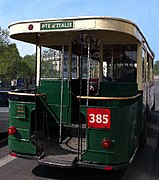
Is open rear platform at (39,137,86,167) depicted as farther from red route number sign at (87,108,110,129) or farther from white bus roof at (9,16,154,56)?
white bus roof at (9,16,154,56)

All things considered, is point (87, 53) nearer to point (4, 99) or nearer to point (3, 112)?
point (3, 112)

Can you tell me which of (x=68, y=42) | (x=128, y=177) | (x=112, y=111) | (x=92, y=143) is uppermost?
(x=68, y=42)

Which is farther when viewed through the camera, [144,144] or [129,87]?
[144,144]

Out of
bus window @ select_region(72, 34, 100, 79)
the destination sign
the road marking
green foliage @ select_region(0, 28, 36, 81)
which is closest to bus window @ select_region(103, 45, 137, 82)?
bus window @ select_region(72, 34, 100, 79)

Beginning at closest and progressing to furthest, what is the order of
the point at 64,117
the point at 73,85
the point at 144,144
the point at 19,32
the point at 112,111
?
the point at 112,111, the point at 19,32, the point at 64,117, the point at 73,85, the point at 144,144

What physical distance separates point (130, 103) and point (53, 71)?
1.92 m

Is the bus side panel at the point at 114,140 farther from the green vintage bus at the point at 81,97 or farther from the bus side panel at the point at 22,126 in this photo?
the bus side panel at the point at 22,126

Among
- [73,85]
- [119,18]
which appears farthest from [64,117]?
[119,18]

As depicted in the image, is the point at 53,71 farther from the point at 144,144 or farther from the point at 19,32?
the point at 144,144

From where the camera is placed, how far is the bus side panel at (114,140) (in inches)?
189

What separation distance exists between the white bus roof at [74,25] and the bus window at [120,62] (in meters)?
0.83

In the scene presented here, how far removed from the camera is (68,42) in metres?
6.38

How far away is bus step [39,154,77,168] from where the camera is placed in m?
4.95

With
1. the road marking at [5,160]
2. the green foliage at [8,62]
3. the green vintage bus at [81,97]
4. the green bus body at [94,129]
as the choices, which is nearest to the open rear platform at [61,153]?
the green vintage bus at [81,97]
